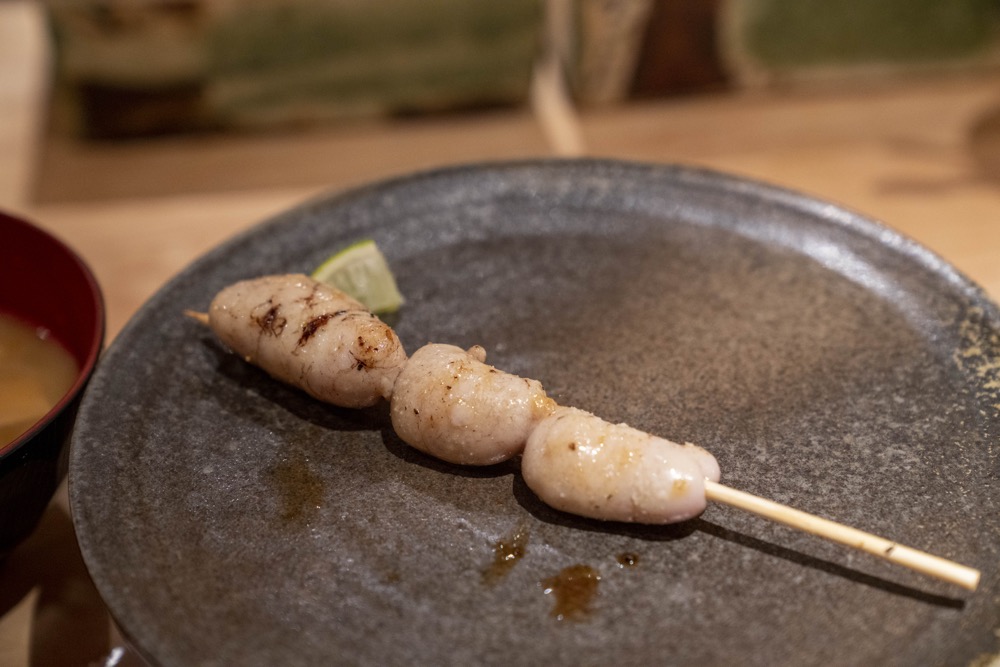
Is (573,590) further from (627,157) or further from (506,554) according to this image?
(627,157)

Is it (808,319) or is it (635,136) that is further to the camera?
(635,136)

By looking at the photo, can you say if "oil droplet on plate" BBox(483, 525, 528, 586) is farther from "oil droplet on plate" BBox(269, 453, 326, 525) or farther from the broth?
the broth

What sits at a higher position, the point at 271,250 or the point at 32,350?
the point at 271,250

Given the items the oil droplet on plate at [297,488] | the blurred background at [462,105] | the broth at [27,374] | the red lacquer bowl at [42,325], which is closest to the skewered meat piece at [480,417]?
the oil droplet on plate at [297,488]

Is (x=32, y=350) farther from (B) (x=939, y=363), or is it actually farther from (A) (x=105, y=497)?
(B) (x=939, y=363)

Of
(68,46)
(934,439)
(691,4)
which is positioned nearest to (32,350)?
(68,46)
